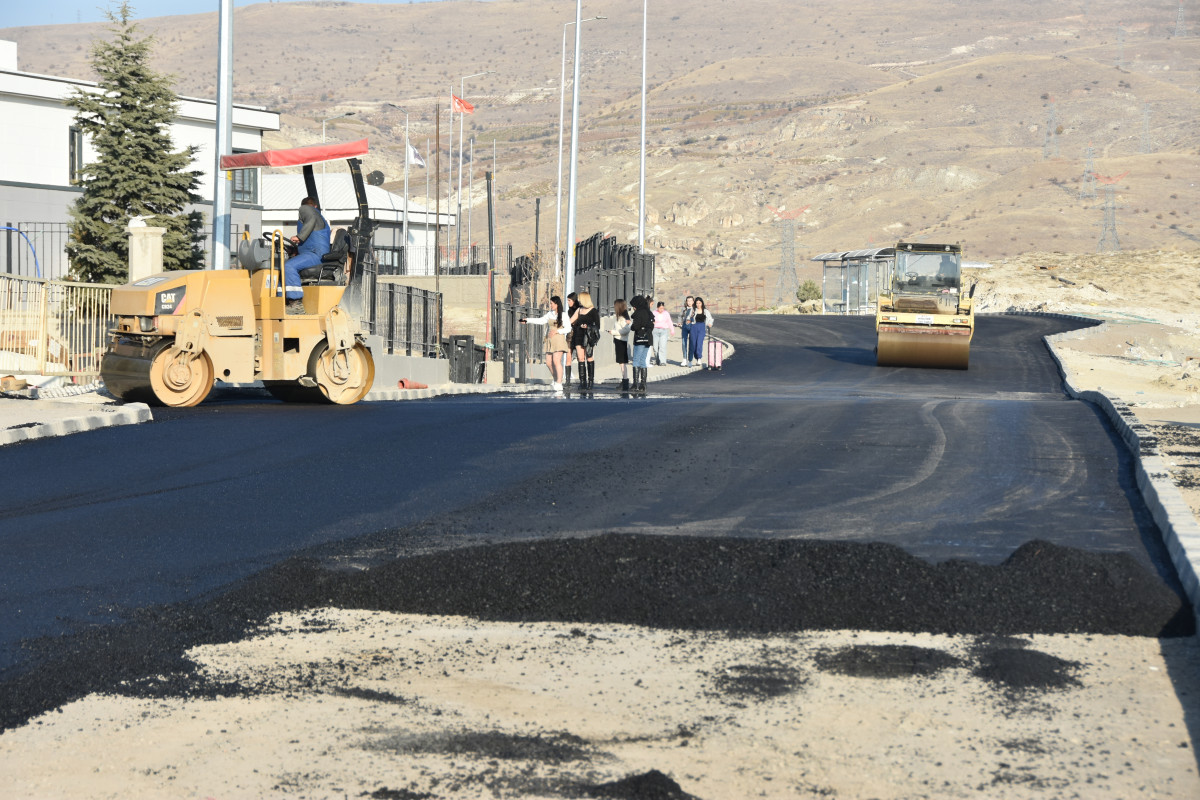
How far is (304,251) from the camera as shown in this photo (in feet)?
56.4

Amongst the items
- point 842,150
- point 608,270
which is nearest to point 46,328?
point 608,270

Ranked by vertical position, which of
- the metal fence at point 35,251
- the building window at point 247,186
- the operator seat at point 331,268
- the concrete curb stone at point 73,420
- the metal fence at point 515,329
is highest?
the building window at point 247,186

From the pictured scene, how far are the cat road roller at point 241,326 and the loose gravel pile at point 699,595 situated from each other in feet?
29.3

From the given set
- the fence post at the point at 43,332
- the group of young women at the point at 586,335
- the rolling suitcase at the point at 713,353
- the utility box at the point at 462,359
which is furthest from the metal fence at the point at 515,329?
the fence post at the point at 43,332

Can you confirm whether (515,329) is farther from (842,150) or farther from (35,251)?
(842,150)

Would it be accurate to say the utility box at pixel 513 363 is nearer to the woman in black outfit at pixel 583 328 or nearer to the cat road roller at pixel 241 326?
the woman in black outfit at pixel 583 328

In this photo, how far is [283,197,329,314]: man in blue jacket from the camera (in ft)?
55.2

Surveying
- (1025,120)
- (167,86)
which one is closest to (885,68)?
(1025,120)

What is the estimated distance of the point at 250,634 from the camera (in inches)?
267

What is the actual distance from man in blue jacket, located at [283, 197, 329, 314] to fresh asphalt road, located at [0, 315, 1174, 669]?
148cm

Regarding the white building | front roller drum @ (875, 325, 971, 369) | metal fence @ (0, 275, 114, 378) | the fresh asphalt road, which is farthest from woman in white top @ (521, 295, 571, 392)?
the white building

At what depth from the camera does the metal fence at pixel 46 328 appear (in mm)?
20250

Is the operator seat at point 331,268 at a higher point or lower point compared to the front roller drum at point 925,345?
higher

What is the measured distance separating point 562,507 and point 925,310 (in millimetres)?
25970
